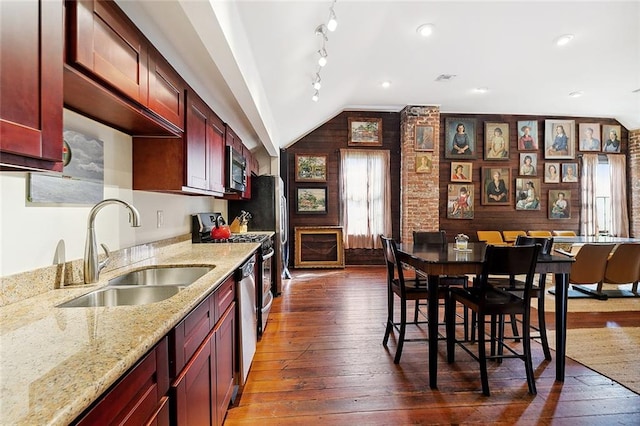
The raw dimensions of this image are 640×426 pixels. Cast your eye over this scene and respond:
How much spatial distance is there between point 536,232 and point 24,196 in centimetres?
775

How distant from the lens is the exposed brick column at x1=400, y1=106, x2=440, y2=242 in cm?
615

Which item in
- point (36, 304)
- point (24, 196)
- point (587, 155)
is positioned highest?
point (587, 155)

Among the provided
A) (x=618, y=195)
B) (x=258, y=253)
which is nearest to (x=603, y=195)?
(x=618, y=195)

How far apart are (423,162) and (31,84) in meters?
6.07

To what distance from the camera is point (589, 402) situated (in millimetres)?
1979

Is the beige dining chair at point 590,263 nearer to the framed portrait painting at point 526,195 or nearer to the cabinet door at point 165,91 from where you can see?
the framed portrait painting at point 526,195

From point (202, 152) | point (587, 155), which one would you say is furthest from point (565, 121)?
point (202, 152)

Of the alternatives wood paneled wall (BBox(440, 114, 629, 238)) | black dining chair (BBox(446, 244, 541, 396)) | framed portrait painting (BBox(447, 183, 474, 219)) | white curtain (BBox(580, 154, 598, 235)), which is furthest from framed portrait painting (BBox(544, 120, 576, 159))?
black dining chair (BBox(446, 244, 541, 396))

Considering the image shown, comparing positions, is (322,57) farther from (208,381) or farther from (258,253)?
(208,381)

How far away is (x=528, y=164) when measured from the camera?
676 centimetres

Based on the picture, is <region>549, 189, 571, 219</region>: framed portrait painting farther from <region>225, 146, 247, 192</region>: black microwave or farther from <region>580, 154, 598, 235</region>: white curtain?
<region>225, 146, 247, 192</region>: black microwave

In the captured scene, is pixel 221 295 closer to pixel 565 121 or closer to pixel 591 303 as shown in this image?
pixel 591 303

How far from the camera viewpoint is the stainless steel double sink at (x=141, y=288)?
4.54 feet

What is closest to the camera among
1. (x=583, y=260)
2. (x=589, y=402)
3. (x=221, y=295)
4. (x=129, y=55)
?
(x=129, y=55)
